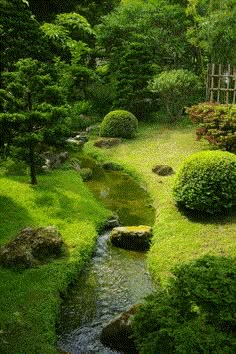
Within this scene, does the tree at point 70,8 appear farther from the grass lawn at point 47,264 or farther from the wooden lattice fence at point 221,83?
the grass lawn at point 47,264

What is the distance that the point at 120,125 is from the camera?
19703mm

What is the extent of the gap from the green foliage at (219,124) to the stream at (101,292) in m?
5.13

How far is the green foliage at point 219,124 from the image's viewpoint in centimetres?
1522

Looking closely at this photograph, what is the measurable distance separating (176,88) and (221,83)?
2728 mm

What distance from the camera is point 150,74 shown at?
77.9 feet

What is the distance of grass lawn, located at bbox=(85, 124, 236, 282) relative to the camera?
29.0 feet

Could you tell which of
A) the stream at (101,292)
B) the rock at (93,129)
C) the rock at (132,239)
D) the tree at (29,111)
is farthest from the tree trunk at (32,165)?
the rock at (93,129)

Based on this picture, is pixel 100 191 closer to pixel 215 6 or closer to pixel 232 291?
pixel 232 291

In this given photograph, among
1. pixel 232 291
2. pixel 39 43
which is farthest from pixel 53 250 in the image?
pixel 39 43

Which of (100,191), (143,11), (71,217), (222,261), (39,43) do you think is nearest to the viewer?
(222,261)

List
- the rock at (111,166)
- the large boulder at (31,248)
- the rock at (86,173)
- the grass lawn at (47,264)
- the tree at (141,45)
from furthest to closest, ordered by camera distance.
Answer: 1. the tree at (141,45)
2. the rock at (111,166)
3. the rock at (86,173)
4. the large boulder at (31,248)
5. the grass lawn at (47,264)

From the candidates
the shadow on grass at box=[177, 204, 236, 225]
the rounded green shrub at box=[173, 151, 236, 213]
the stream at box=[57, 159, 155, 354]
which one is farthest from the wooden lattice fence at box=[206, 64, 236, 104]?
the stream at box=[57, 159, 155, 354]

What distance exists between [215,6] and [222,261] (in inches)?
789

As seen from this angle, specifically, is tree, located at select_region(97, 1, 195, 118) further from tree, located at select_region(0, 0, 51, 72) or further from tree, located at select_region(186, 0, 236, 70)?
tree, located at select_region(0, 0, 51, 72)
